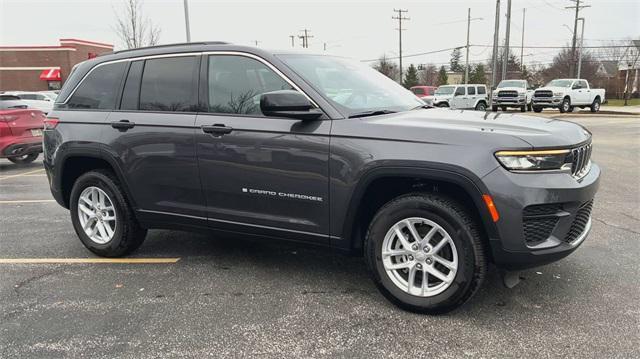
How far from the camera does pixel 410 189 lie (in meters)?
3.49

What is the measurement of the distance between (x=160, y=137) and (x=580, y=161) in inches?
122

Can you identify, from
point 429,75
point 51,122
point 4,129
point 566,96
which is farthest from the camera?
point 429,75

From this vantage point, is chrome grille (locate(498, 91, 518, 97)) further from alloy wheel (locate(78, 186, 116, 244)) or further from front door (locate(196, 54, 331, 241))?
alloy wheel (locate(78, 186, 116, 244))

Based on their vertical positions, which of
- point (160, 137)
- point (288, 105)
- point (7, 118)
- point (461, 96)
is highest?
point (288, 105)

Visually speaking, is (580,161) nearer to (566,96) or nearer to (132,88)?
(132,88)

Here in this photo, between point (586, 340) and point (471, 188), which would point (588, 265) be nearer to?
point (586, 340)

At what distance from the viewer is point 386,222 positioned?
3350 mm

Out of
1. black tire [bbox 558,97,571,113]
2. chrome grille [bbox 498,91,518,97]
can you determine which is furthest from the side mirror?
chrome grille [bbox 498,91,518,97]

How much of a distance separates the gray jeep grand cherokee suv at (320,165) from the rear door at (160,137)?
0.04 feet

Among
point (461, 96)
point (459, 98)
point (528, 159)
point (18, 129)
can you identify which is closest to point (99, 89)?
point (528, 159)

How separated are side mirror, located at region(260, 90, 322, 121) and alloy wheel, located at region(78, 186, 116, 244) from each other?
2072mm

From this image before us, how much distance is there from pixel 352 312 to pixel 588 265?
2.15 m

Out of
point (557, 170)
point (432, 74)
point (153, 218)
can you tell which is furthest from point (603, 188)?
point (432, 74)

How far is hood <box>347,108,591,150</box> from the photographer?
3041 millimetres
